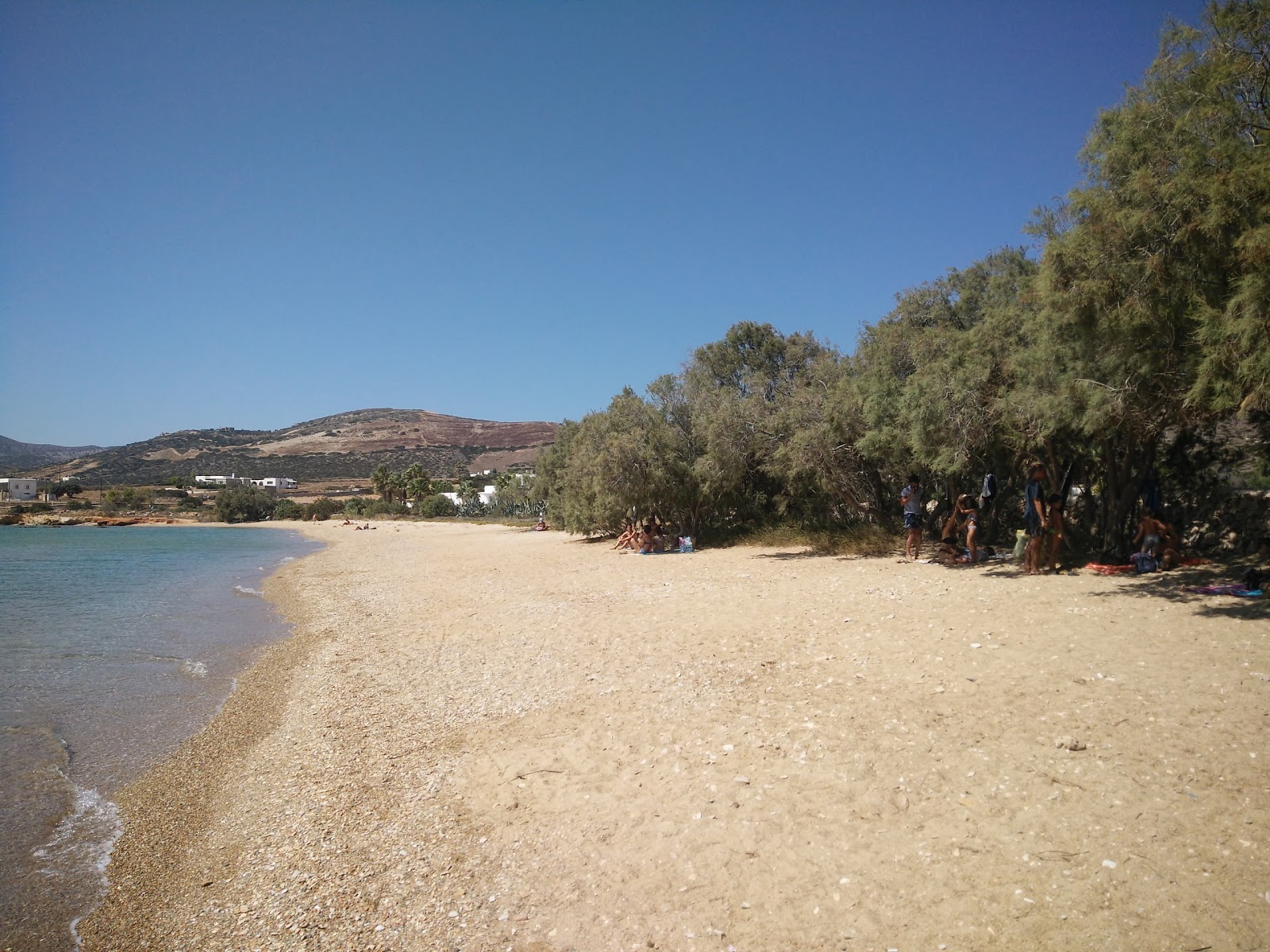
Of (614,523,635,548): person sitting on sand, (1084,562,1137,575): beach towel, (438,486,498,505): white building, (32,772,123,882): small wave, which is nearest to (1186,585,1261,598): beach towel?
(1084,562,1137,575): beach towel

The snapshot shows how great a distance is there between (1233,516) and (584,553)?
16.0m

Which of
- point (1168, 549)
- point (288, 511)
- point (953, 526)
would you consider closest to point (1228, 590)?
point (1168, 549)

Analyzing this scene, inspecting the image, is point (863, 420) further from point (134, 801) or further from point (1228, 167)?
point (134, 801)

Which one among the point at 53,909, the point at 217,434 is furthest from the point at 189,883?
the point at 217,434

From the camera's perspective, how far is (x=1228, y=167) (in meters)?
7.06

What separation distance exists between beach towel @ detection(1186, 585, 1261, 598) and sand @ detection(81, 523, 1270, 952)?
12.0 inches

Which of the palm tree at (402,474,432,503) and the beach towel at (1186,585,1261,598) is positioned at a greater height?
the palm tree at (402,474,432,503)

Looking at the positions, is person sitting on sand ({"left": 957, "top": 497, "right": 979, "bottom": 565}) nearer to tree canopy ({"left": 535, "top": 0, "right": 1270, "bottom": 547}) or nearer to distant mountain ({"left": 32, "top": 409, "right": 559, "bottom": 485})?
tree canopy ({"left": 535, "top": 0, "right": 1270, "bottom": 547})

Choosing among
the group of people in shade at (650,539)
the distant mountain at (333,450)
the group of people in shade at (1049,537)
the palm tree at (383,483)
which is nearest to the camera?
the group of people in shade at (1049,537)

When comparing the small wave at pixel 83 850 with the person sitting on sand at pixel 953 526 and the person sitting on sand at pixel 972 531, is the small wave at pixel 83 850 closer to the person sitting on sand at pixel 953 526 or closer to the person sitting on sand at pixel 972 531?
the person sitting on sand at pixel 972 531

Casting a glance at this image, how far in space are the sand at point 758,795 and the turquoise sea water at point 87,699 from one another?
372 mm

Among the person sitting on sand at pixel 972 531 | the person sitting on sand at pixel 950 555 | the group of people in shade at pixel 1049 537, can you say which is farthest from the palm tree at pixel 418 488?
the group of people in shade at pixel 1049 537

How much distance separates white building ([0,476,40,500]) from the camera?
99.6 metres

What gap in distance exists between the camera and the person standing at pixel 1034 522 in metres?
11.1
